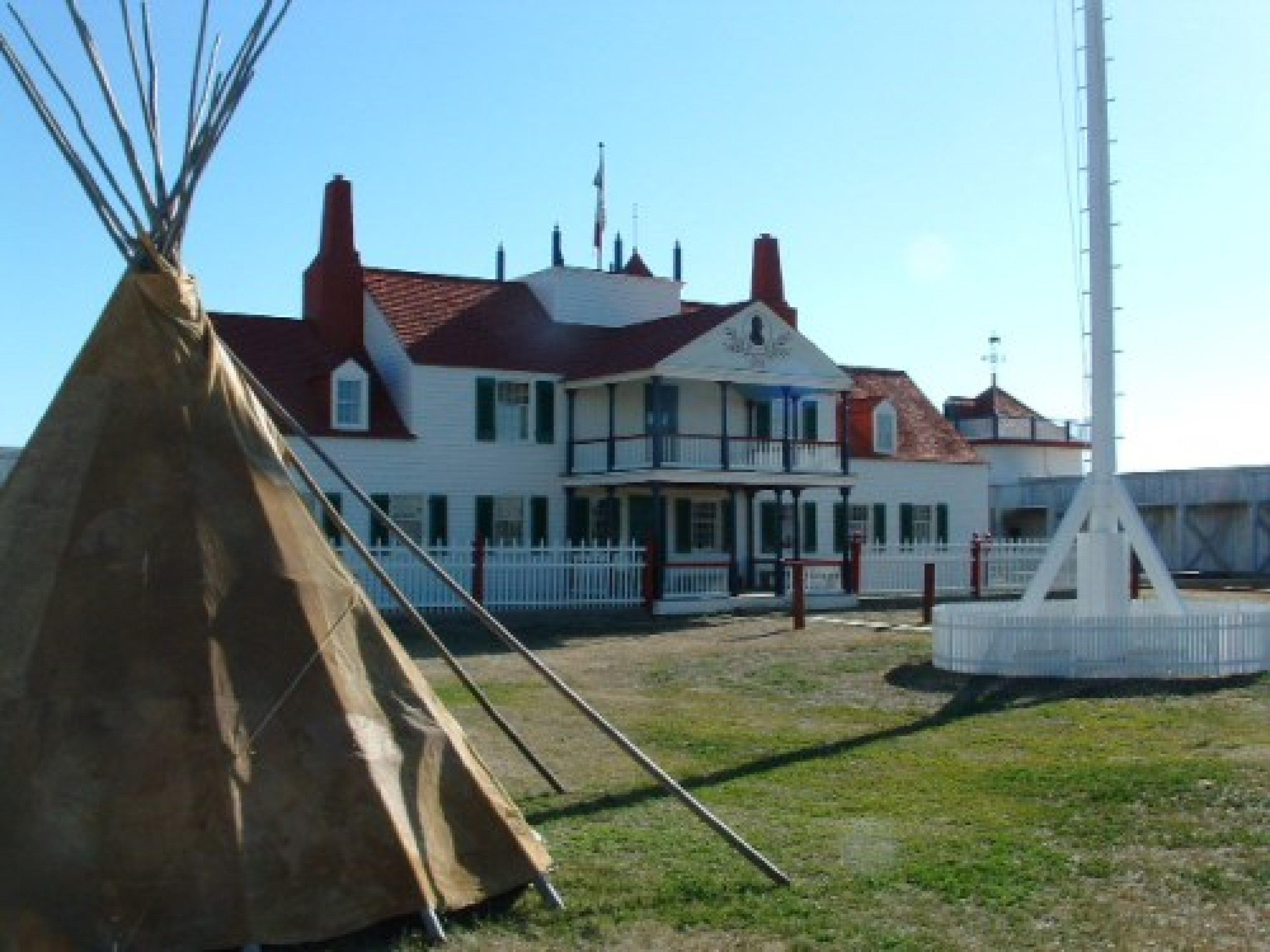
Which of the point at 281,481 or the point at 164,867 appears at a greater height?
the point at 281,481

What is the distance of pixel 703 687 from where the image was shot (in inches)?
750

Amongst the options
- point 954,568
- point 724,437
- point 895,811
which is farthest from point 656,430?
point 895,811

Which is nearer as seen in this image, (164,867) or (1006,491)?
(164,867)

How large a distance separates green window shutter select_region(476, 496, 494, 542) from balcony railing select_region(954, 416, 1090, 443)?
26.5 metres

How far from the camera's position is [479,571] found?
28.9 metres

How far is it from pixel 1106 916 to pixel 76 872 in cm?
516

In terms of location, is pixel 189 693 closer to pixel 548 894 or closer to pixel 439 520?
pixel 548 894

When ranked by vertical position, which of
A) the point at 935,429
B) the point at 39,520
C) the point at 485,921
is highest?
the point at 935,429

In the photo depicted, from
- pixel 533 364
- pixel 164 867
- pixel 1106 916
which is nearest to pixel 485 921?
pixel 164 867

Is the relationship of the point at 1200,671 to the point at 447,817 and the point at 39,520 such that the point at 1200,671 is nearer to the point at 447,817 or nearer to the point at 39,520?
the point at 447,817

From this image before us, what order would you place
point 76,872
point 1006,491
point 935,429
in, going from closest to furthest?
point 76,872 < point 935,429 < point 1006,491

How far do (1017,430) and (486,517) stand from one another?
28.2 metres

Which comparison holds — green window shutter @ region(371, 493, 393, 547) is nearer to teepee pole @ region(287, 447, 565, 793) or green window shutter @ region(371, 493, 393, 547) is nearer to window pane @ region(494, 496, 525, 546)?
window pane @ region(494, 496, 525, 546)

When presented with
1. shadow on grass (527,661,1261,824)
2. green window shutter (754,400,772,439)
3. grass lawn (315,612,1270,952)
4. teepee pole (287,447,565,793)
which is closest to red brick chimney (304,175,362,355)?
green window shutter (754,400,772,439)
